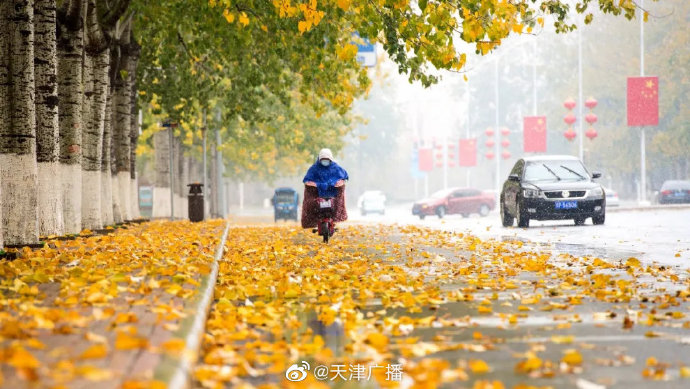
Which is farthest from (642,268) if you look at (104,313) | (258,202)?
(258,202)

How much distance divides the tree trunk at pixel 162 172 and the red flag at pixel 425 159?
47564 mm

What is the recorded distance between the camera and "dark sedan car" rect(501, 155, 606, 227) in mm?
24469

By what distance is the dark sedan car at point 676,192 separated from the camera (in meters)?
57.9

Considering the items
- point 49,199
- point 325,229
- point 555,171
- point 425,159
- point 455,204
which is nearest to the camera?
point 49,199

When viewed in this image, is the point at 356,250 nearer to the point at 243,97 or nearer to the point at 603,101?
the point at 243,97

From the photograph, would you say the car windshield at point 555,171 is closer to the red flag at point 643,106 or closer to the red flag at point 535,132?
the red flag at point 643,106

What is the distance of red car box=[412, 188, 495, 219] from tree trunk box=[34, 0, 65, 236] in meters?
39.1

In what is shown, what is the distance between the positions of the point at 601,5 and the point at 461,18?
2.21 meters

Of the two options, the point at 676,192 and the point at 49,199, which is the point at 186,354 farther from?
the point at 676,192

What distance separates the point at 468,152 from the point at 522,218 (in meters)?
49.1

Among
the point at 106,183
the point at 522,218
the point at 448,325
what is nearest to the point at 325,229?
the point at 106,183

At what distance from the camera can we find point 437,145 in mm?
87250

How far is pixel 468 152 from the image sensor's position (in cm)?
7425

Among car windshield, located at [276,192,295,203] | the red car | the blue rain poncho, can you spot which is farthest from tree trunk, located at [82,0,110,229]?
the red car
